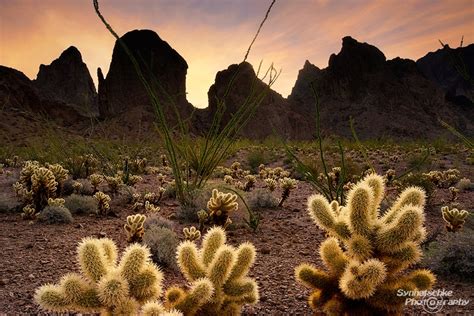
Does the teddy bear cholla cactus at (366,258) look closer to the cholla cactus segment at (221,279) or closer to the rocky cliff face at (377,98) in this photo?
the cholla cactus segment at (221,279)

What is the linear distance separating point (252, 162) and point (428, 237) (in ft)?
29.3

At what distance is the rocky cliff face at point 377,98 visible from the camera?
72688 millimetres

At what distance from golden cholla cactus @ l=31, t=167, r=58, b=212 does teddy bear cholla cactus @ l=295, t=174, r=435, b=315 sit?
4105 mm

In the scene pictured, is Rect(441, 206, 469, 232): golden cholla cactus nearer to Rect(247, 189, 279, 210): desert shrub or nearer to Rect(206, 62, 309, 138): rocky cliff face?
Rect(247, 189, 279, 210): desert shrub

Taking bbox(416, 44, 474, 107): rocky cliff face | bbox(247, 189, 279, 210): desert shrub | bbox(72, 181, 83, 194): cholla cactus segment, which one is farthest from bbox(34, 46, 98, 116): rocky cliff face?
bbox(247, 189, 279, 210): desert shrub

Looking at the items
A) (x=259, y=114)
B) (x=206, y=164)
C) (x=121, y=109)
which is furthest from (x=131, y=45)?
(x=206, y=164)

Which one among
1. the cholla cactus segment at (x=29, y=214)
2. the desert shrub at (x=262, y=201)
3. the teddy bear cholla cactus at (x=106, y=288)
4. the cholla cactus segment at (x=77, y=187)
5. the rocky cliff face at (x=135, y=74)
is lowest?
the desert shrub at (x=262, y=201)

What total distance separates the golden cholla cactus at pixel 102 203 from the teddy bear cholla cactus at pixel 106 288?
3.35 metres

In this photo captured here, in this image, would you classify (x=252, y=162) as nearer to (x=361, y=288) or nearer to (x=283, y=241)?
(x=283, y=241)

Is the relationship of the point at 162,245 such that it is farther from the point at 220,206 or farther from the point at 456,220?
the point at 456,220

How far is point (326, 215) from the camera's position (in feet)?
8.93

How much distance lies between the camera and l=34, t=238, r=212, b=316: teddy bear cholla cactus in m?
2.11

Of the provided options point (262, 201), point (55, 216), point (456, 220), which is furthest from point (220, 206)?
point (456, 220)

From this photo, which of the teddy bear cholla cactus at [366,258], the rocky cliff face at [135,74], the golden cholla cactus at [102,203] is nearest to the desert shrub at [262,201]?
the golden cholla cactus at [102,203]
